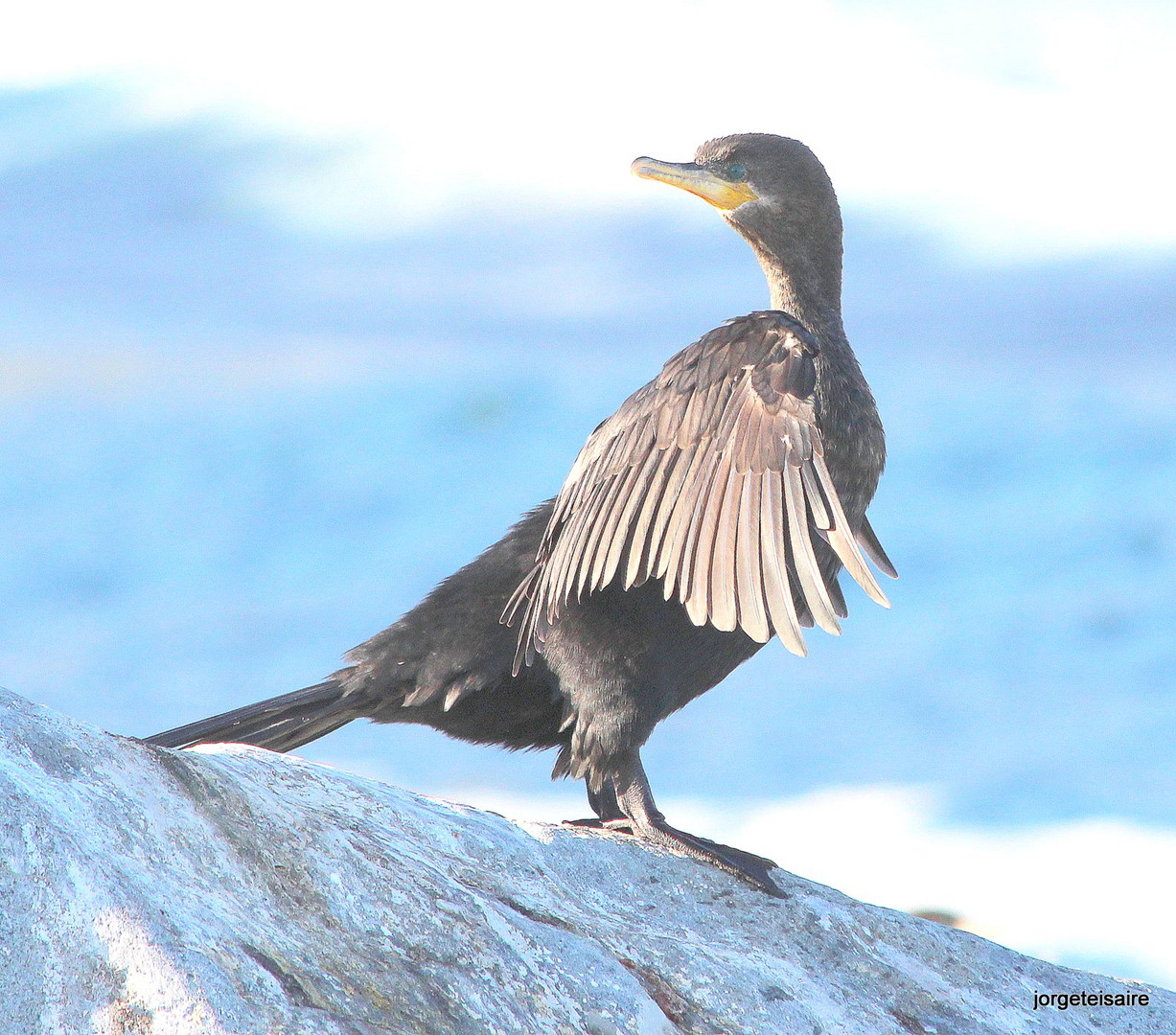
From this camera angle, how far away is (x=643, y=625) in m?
3.53

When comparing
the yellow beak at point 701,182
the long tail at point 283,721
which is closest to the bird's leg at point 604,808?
the long tail at point 283,721

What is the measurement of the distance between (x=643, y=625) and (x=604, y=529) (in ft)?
0.96

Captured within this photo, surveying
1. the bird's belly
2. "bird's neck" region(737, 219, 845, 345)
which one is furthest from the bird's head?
the bird's belly

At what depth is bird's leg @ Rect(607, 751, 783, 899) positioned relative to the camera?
3336mm

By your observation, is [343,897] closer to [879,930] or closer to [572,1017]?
[572,1017]

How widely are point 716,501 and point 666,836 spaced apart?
897 mm

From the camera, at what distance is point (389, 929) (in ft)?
7.79

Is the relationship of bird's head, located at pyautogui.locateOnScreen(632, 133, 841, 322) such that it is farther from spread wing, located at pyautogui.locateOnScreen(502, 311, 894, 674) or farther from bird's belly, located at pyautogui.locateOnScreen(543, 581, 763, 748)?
bird's belly, located at pyautogui.locateOnScreen(543, 581, 763, 748)

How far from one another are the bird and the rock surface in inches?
13.9

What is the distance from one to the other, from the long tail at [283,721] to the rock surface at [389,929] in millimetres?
812

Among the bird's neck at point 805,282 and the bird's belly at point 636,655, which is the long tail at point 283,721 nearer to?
the bird's belly at point 636,655

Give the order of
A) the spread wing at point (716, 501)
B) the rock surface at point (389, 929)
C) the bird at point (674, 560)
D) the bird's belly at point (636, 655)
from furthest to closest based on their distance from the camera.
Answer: the bird's belly at point (636, 655), the bird at point (674, 560), the spread wing at point (716, 501), the rock surface at point (389, 929)

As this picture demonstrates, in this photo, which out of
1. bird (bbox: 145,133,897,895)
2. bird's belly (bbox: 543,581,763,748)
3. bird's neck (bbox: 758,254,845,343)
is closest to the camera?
bird (bbox: 145,133,897,895)

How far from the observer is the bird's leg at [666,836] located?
3336mm
